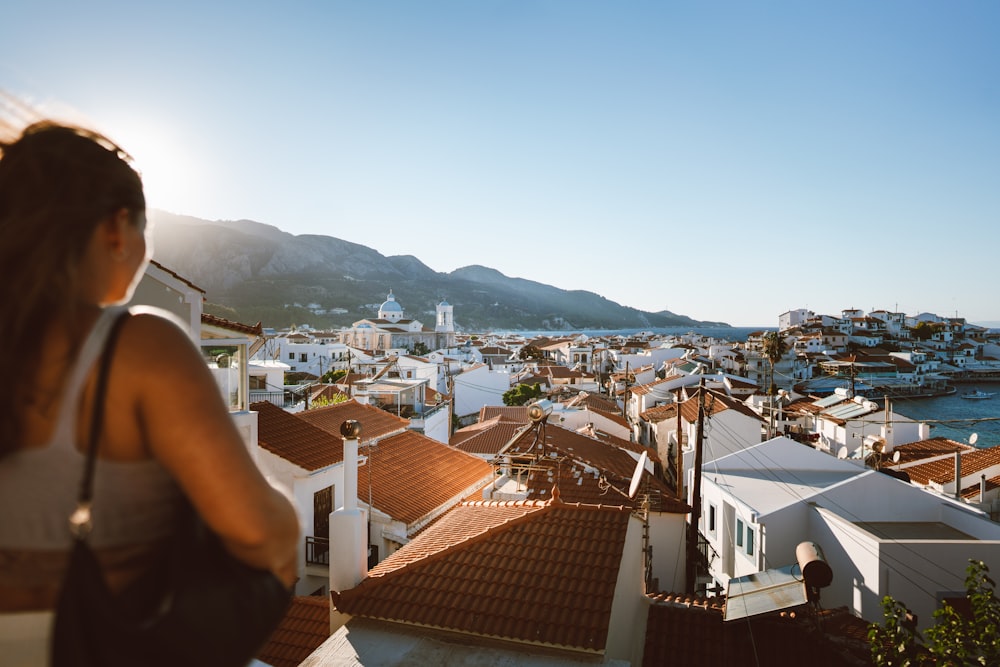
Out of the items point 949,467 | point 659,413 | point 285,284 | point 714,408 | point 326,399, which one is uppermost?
point 285,284

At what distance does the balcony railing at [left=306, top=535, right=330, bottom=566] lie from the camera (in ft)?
38.4

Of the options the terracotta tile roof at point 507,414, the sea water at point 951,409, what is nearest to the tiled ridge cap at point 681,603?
the terracotta tile roof at point 507,414

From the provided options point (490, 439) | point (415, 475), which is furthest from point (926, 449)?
point (415, 475)

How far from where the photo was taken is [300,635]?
768cm

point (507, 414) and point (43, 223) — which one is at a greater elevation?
point (43, 223)

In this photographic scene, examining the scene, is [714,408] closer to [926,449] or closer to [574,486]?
[926,449]

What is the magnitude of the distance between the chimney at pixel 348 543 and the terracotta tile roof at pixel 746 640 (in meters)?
4.00

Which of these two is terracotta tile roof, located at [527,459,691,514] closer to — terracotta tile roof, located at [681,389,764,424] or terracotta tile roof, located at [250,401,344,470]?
terracotta tile roof, located at [250,401,344,470]

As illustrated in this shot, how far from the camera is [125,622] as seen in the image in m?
0.92

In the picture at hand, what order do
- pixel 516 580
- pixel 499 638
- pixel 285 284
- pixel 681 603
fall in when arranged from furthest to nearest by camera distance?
pixel 285 284 < pixel 681 603 < pixel 516 580 < pixel 499 638

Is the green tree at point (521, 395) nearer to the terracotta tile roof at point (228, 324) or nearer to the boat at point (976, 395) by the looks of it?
the terracotta tile roof at point (228, 324)

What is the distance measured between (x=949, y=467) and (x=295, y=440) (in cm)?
2068

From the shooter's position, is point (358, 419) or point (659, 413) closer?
point (358, 419)

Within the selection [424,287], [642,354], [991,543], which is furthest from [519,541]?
[424,287]
